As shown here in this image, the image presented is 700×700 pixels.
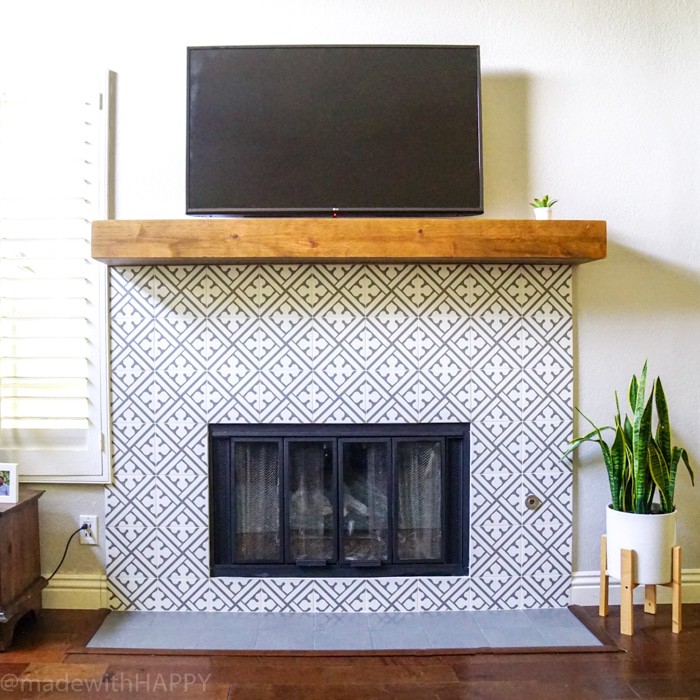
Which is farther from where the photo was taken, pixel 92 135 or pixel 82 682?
pixel 92 135

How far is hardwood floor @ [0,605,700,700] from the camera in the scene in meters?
1.87

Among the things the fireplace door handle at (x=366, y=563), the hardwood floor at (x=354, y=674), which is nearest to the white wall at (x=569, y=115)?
the hardwood floor at (x=354, y=674)

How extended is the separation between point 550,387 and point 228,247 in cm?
133

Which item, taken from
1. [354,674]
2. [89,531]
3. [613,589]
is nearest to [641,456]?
[613,589]

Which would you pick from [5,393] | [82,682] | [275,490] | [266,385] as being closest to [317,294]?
[266,385]

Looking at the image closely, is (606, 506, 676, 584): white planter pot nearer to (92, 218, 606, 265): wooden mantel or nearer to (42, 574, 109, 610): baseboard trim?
(92, 218, 606, 265): wooden mantel

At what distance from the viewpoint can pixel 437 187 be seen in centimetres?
227

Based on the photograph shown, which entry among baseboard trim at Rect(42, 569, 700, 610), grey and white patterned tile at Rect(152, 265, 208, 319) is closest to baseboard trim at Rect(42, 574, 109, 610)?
baseboard trim at Rect(42, 569, 700, 610)

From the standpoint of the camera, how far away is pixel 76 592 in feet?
7.91

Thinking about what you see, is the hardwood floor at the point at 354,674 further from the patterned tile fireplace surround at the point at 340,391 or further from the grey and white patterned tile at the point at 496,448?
the grey and white patterned tile at the point at 496,448

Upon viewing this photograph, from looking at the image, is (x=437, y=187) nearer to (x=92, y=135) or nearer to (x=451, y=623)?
(x=92, y=135)

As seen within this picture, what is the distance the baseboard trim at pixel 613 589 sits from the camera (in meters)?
2.42

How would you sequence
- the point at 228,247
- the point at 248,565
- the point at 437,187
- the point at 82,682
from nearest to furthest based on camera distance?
the point at 82,682 → the point at 228,247 → the point at 437,187 → the point at 248,565

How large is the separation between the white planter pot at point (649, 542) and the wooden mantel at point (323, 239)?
982 millimetres
